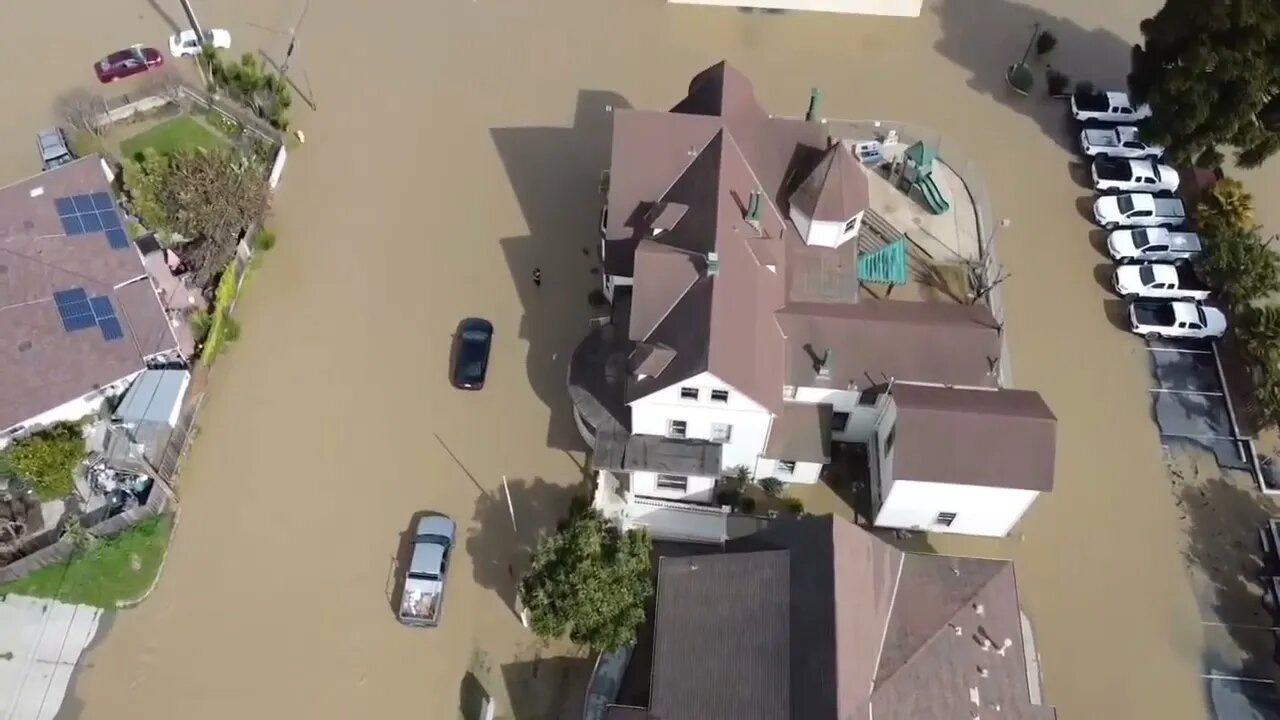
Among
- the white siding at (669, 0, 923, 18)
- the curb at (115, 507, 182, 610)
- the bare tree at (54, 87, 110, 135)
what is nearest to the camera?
the curb at (115, 507, 182, 610)

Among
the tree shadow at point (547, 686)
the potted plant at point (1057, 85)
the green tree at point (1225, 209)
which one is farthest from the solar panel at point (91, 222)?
the green tree at point (1225, 209)

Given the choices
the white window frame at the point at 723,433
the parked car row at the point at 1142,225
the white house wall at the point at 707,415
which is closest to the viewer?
the white house wall at the point at 707,415

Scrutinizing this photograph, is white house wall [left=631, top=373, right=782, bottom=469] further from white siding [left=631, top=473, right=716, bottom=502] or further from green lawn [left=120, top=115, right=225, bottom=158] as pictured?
green lawn [left=120, top=115, right=225, bottom=158]

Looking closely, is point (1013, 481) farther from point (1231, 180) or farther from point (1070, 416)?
point (1231, 180)

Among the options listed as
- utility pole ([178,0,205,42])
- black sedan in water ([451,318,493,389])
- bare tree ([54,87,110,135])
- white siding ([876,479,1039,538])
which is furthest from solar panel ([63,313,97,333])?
white siding ([876,479,1039,538])

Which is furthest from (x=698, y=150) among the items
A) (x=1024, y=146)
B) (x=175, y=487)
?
(x=175, y=487)

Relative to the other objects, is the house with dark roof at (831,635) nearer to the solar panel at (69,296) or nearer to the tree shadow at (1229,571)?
the tree shadow at (1229,571)

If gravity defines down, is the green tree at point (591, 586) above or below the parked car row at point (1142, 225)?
below

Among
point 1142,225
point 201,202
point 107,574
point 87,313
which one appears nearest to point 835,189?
point 1142,225
